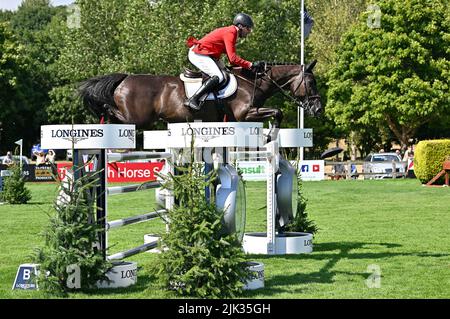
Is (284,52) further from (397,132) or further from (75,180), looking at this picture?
(75,180)

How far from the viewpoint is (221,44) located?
11.7 m

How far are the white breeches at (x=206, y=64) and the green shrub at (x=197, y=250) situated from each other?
470 centimetres

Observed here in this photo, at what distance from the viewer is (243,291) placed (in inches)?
303

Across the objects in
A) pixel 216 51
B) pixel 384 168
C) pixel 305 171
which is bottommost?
pixel 305 171

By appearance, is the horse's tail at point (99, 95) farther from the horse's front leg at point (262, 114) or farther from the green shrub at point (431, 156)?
the green shrub at point (431, 156)

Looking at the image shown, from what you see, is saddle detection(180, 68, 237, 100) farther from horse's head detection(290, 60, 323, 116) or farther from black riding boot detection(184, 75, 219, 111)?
horse's head detection(290, 60, 323, 116)

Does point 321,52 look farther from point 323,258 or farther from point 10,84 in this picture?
point 323,258

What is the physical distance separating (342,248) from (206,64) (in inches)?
130

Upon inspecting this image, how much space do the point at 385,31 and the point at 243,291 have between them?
42350 millimetres

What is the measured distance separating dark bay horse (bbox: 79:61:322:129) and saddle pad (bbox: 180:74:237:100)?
3.4 inches

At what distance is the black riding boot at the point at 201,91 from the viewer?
12.0 meters

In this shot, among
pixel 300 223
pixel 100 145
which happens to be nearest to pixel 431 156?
pixel 300 223

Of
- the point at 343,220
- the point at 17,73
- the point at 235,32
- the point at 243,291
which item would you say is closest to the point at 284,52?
the point at 17,73

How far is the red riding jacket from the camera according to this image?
11219 mm
